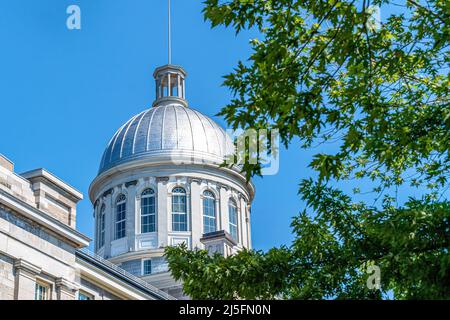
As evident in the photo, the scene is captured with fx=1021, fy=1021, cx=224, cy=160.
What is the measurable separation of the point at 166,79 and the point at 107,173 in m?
8.45

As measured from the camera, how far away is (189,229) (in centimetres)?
6234

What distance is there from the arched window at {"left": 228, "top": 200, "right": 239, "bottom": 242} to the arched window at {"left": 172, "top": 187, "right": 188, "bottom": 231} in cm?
306

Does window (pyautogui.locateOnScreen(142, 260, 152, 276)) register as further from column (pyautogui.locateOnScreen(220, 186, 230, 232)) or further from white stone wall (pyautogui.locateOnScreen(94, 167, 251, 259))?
column (pyautogui.locateOnScreen(220, 186, 230, 232))

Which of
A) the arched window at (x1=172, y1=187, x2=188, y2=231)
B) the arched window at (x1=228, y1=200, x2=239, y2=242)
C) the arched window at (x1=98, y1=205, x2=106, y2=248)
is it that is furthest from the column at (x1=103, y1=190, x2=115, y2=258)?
the arched window at (x1=228, y1=200, x2=239, y2=242)

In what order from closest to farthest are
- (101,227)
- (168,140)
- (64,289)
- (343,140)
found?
(343,140), (64,289), (168,140), (101,227)

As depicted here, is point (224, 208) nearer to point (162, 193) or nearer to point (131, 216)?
point (162, 193)

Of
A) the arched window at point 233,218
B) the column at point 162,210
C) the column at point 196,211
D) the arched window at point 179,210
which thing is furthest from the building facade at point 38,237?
the arched window at point 233,218

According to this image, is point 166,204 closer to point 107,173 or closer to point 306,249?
point 107,173

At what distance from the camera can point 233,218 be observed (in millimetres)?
64438

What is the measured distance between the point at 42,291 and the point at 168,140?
100.0 ft

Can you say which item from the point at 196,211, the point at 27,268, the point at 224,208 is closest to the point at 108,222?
the point at 196,211

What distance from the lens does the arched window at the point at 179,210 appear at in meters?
62.5

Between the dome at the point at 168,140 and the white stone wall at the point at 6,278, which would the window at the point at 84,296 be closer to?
the white stone wall at the point at 6,278

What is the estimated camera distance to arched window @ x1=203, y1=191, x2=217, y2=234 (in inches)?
2472
